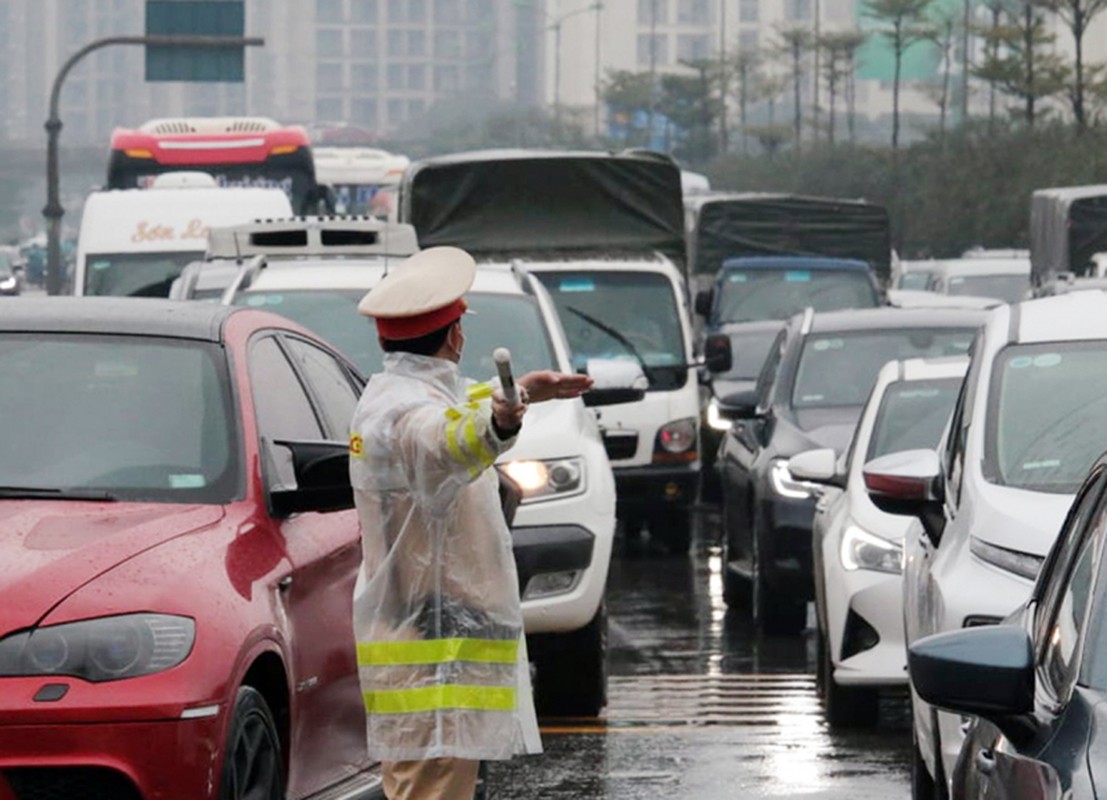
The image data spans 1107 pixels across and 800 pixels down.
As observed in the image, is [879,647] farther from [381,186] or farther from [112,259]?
[381,186]

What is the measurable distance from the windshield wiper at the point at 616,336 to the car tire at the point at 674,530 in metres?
0.87

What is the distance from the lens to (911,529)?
32.8ft

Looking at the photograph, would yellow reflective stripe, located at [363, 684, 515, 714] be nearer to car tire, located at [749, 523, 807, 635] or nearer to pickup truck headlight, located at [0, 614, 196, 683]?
pickup truck headlight, located at [0, 614, 196, 683]

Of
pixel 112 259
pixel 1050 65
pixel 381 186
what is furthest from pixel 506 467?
pixel 1050 65

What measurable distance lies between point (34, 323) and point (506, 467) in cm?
401

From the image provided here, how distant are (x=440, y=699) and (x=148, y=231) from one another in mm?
20524

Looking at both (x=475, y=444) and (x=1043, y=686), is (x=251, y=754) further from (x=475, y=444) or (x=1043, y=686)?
(x=1043, y=686)

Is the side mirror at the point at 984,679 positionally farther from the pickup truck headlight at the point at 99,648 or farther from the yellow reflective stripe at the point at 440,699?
the pickup truck headlight at the point at 99,648

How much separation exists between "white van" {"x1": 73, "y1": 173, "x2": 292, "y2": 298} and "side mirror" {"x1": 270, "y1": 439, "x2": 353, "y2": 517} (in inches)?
740

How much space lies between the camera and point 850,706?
37.5ft

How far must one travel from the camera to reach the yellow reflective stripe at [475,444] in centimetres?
632

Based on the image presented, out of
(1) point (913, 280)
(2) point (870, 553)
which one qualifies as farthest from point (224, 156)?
(2) point (870, 553)

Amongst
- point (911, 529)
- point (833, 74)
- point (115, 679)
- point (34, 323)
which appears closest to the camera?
point (115, 679)

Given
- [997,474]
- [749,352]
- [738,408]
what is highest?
[997,474]
